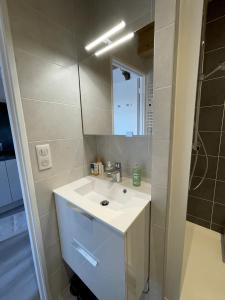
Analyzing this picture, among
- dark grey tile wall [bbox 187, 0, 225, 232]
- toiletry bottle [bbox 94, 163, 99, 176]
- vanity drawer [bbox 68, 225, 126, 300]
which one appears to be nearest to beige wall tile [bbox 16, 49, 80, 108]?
toiletry bottle [bbox 94, 163, 99, 176]

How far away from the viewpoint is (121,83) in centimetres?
110

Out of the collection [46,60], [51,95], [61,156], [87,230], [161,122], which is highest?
[46,60]

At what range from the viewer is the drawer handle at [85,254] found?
0.89 m

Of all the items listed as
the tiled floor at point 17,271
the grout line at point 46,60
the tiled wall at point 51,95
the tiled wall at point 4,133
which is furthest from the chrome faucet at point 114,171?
the tiled wall at point 4,133

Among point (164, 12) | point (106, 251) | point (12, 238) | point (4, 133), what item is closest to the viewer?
point (164, 12)

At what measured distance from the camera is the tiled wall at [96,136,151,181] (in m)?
1.11

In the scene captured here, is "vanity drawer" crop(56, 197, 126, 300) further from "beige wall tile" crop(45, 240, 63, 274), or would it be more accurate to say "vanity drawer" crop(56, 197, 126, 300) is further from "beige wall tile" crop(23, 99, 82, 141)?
"beige wall tile" crop(23, 99, 82, 141)

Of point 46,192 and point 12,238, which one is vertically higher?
point 46,192

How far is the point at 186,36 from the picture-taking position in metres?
0.65

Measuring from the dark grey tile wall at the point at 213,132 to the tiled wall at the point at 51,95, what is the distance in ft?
4.14

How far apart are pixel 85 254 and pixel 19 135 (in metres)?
0.86

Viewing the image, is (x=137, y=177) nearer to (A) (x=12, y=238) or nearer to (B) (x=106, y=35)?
(B) (x=106, y=35)

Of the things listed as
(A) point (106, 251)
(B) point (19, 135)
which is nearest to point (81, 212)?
(A) point (106, 251)

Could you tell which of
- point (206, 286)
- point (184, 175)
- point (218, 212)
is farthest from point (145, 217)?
point (218, 212)
